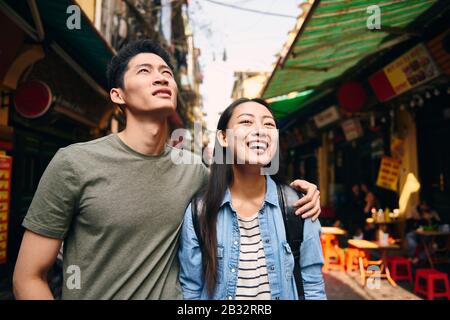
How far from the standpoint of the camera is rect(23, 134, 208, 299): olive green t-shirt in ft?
5.59

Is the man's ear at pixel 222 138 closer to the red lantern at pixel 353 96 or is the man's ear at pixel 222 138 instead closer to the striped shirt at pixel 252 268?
the striped shirt at pixel 252 268

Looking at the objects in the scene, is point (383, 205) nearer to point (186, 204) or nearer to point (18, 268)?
point (186, 204)

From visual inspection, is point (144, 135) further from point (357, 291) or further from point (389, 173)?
point (389, 173)

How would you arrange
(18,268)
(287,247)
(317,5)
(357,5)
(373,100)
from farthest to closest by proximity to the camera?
1. (373,100)
2. (357,5)
3. (317,5)
4. (287,247)
5. (18,268)

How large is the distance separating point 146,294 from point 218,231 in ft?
1.82

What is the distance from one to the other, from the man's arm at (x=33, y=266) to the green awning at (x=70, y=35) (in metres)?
4.43

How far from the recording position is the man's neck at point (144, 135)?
202cm

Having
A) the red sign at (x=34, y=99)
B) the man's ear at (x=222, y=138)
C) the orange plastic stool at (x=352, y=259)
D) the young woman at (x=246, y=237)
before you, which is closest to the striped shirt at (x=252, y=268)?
the young woman at (x=246, y=237)

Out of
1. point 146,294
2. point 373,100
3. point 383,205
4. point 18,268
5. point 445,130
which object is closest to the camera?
point 18,268

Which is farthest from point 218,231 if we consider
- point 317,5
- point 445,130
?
point 445,130

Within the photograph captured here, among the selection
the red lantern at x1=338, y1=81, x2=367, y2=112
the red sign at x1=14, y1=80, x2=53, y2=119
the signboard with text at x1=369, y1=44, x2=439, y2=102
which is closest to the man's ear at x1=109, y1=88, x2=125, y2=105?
the red sign at x1=14, y1=80, x2=53, y2=119

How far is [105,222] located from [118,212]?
82 mm
